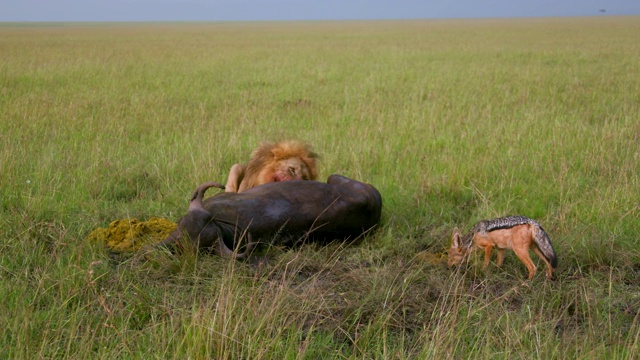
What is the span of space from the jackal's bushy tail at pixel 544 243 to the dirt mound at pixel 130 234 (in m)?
2.41

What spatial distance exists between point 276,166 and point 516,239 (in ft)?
6.69

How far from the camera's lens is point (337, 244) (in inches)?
178

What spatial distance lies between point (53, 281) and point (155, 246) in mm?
668

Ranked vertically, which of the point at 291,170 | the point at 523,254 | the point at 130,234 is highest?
the point at 291,170

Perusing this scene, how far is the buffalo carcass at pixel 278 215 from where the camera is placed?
4102 millimetres

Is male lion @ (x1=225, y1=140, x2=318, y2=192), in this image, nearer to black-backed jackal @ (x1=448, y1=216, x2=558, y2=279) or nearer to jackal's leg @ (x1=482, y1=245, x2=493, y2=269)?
black-backed jackal @ (x1=448, y1=216, x2=558, y2=279)

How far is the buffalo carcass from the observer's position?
4.10m

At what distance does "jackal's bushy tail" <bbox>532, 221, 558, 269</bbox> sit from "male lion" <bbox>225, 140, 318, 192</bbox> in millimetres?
1931

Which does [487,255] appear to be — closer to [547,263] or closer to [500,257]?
[500,257]

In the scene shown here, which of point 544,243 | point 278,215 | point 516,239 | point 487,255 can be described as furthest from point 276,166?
point 544,243

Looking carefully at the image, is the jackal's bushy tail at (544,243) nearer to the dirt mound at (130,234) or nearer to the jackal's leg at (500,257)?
the jackal's leg at (500,257)

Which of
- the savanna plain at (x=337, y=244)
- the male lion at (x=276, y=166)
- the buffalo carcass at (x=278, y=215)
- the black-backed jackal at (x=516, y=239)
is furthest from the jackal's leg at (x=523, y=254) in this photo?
the male lion at (x=276, y=166)

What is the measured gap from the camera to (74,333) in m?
3.19

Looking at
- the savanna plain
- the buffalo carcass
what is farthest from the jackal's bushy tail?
the buffalo carcass
